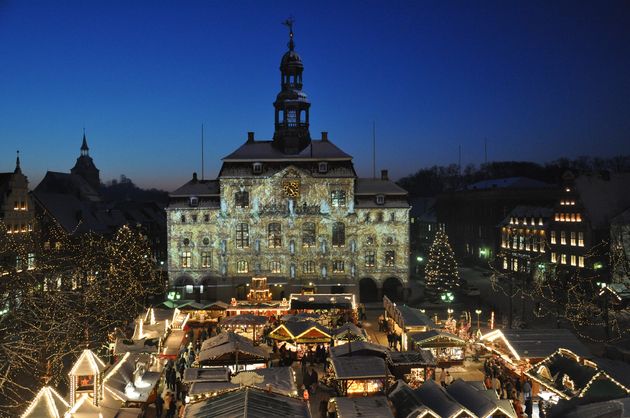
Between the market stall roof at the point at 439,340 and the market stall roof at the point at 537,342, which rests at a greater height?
the market stall roof at the point at 537,342

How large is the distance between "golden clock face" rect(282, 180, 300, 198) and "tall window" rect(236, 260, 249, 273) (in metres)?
7.83

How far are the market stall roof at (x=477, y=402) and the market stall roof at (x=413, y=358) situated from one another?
4818mm

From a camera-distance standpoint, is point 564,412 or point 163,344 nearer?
point 564,412

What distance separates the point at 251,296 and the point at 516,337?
26909mm

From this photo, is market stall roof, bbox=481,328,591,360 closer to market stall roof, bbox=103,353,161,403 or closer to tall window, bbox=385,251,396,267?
market stall roof, bbox=103,353,161,403

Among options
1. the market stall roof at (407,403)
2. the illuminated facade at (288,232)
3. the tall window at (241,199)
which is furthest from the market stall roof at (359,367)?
the tall window at (241,199)

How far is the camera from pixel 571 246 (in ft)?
189

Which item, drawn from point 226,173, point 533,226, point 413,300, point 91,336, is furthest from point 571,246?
point 91,336

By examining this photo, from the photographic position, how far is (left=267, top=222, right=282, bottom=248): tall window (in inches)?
2156

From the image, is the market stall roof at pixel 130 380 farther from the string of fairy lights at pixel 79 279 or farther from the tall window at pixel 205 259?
the tall window at pixel 205 259

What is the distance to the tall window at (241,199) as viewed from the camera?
180 feet

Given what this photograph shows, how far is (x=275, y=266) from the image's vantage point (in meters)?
54.8

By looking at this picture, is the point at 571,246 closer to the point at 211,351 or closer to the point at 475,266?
the point at 475,266

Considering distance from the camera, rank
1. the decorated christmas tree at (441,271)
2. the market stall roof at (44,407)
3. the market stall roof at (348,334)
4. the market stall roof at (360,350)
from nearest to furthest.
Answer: the market stall roof at (44,407)
the market stall roof at (360,350)
the market stall roof at (348,334)
the decorated christmas tree at (441,271)
